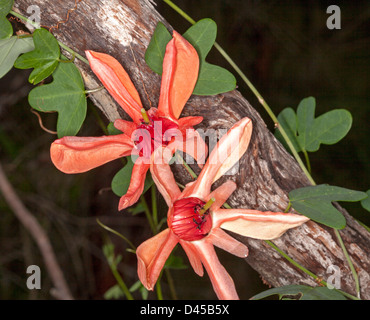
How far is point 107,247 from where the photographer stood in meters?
1.12

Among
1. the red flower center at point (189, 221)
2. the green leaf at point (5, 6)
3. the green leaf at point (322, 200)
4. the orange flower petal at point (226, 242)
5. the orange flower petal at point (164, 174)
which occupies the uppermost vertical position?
the green leaf at point (5, 6)

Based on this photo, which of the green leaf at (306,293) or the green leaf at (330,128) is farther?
the green leaf at (330,128)

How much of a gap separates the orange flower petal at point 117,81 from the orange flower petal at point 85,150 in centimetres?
4

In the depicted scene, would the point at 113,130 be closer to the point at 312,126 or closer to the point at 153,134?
the point at 153,134

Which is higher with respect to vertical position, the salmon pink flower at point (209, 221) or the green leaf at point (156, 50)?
the green leaf at point (156, 50)

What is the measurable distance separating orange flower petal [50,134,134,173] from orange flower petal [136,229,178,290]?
119 mm

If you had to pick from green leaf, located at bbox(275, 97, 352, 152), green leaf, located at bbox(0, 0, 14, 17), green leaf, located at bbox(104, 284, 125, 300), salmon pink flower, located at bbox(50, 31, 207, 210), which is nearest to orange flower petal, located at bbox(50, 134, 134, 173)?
salmon pink flower, located at bbox(50, 31, 207, 210)

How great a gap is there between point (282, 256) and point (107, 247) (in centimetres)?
50

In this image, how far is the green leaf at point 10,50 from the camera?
0.68m

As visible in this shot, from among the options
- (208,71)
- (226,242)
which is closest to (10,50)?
(208,71)

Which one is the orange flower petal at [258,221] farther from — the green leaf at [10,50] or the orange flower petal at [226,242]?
the green leaf at [10,50]

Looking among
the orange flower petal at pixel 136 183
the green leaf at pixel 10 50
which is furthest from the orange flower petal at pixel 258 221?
the green leaf at pixel 10 50

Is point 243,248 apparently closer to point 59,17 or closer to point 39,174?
point 59,17

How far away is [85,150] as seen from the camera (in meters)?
0.62
